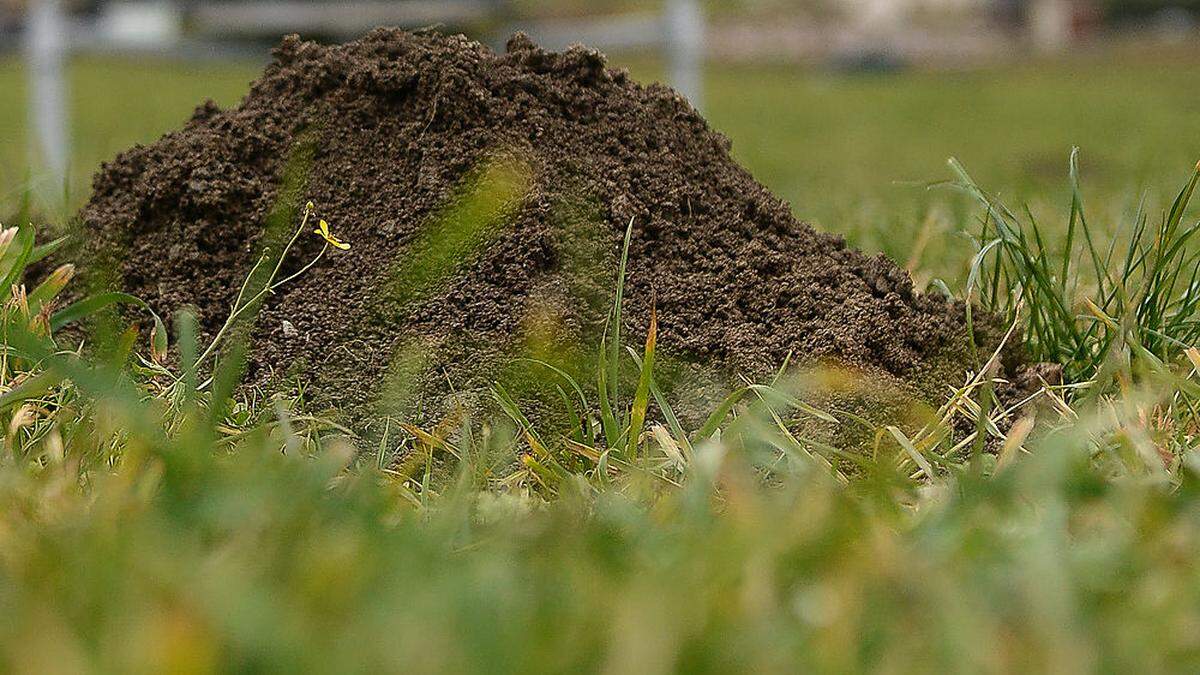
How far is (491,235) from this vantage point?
1698 millimetres

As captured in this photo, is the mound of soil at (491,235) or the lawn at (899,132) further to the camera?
the lawn at (899,132)

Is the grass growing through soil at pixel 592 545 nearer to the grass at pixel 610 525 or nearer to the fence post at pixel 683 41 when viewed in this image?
the grass at pixel 610 525

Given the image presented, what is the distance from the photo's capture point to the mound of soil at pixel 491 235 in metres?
1.64

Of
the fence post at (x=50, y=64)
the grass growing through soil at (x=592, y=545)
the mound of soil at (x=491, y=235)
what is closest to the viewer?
the grass growing through soil at (x=592, y=545)

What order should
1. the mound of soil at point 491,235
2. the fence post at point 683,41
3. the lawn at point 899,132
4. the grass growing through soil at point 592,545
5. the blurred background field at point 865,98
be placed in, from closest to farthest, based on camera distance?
the grass growing through soil at point 592,545 → the mound of soil at point 491,235 → the lawn at point 899,132 → the blurred background field at point 865,98 → the fence post at point 683,41

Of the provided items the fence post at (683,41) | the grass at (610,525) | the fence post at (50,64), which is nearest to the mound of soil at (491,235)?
the grass at (610,525)

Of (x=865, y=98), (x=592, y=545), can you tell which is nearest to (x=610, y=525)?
(x=592, y=545)

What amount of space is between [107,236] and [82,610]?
116 cm

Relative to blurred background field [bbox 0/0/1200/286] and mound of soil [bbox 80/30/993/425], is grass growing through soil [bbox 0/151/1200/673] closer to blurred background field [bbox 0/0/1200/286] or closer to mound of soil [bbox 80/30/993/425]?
mound of soil [bbox 80/30/993/425]

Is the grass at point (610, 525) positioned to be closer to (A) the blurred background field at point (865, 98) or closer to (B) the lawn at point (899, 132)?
(A) the blurred background field at point (865, 98)

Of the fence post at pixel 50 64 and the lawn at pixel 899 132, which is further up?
the fence post at pixel 50 64

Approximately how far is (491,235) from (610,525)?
0.67m

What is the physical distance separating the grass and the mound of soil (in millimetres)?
66

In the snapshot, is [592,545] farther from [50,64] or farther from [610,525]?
[50,64]
